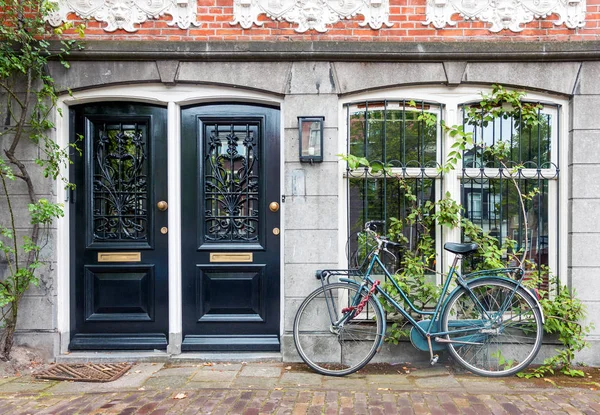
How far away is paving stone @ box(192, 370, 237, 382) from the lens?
4.10 metres

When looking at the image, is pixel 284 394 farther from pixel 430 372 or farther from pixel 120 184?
pixel 120 184

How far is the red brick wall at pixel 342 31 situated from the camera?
15.0 ft

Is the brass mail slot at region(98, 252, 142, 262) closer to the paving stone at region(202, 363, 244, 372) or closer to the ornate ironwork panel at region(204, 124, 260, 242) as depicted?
the ornate ironwork panel at region(204, 124, 260, 242)

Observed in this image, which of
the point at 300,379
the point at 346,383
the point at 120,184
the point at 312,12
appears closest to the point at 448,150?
the point at 312,12

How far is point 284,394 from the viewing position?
12.4ft

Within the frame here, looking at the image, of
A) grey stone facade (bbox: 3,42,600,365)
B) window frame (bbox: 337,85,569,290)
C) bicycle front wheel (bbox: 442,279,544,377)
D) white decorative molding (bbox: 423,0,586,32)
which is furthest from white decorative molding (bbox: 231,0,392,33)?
bicycle front wheel (bbox: 442,279,544,377)

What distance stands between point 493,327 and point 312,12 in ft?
11.2

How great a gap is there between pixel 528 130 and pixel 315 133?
216 cm

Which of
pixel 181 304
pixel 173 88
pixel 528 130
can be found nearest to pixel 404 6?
pixel 528 130

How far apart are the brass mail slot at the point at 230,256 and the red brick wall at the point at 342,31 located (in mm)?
2126

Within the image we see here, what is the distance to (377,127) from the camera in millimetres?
4734

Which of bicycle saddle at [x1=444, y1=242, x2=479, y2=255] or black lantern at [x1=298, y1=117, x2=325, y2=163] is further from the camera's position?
black lantern at [x1=298, y1=117, x2=325, y2=163]

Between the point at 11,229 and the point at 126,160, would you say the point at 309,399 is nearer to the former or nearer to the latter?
the point at 126,160

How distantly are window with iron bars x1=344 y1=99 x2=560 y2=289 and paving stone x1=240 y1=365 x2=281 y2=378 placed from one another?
51.4 inches
